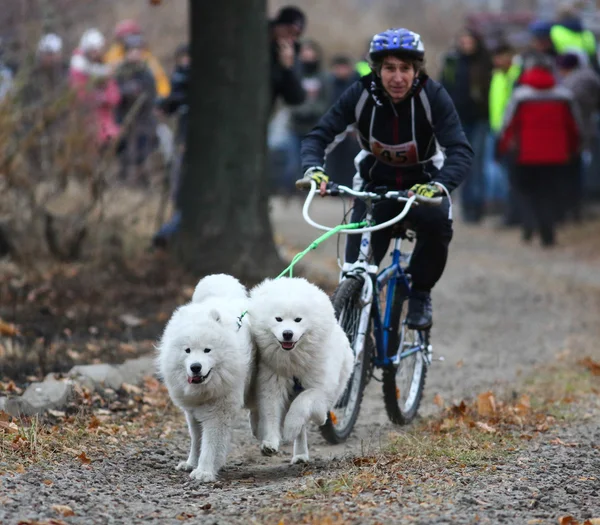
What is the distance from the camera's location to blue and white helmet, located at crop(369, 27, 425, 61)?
648 cm

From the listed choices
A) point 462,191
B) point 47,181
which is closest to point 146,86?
point 47,181

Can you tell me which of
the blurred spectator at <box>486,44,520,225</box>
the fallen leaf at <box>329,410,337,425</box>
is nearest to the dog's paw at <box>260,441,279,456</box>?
the fallen leaf at <box>329,410,337,425</box>

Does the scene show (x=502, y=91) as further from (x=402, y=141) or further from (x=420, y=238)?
(x=402, y=141)

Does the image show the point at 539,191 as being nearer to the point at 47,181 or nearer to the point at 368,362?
the point at 47,181

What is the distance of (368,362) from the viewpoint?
683 centimetres

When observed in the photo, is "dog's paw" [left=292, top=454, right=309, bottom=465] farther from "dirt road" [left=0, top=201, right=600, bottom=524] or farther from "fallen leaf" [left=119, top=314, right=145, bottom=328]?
"fallen leaf" [left=119, top=314, right=145, bottom=328]

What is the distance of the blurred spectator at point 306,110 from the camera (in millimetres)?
20828

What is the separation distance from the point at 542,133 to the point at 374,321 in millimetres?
9954

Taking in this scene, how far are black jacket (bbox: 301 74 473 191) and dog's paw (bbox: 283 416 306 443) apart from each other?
1493 millimetres

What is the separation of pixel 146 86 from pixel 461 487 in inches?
364

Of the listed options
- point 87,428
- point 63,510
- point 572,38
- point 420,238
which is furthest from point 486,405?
point 572,38

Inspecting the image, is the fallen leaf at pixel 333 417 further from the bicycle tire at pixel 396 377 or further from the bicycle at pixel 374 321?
the bicycle tire at pixel 396 377

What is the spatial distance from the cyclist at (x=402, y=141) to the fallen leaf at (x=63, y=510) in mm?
2186

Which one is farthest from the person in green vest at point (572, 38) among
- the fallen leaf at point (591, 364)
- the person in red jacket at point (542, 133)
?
the fallen leaf at point (591, 364)
